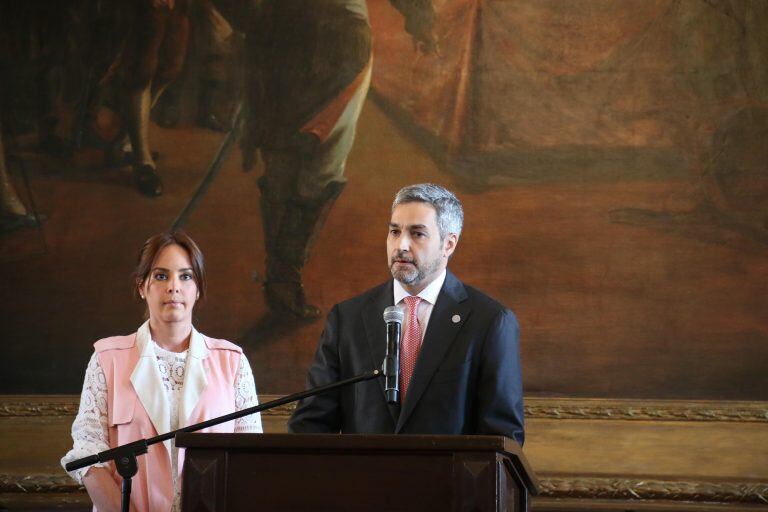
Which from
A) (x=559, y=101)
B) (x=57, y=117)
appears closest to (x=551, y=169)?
(x=559, y=101)

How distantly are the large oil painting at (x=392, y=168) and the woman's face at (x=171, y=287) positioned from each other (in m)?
2.08

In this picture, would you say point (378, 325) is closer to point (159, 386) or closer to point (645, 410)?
point (159, 386)

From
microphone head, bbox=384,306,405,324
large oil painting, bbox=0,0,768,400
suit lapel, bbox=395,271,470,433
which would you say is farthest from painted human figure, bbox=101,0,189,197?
microphone head, bbox=384,306,405,324

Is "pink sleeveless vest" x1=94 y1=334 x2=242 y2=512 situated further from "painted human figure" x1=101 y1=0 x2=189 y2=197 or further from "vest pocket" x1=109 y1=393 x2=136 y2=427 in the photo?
"painted human figure" x1=101 y1=0 x2=189 y2=197

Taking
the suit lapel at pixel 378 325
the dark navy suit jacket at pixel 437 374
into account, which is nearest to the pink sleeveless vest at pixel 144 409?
the dark navy suit jacket at pixel 437 374

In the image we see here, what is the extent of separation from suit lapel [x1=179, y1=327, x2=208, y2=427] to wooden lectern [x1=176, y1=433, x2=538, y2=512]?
0.72 meters

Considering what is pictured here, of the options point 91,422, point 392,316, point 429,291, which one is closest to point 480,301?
point 429,291

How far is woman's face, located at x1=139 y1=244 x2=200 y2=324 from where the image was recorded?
12.4 feet

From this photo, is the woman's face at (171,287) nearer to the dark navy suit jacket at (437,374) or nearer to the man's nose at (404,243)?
the dark navy suit jacket at (437,374)

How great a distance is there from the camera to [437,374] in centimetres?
374

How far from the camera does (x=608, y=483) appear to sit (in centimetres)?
530

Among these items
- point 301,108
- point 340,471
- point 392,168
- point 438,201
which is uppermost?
point 301,108

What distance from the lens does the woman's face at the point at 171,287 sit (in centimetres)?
379

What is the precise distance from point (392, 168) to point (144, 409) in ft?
8.82
